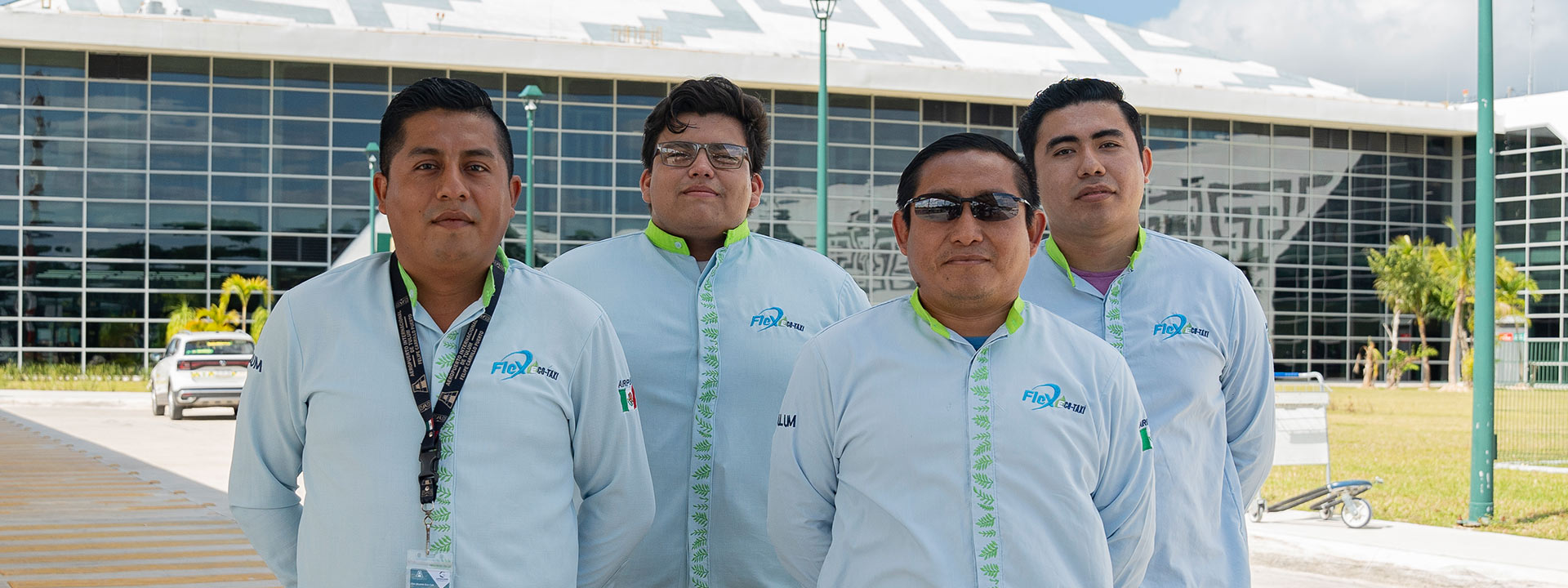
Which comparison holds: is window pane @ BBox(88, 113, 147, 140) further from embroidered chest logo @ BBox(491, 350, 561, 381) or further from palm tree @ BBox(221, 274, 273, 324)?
embroidered chest logo @ BBox(491, 350, 561, 381)

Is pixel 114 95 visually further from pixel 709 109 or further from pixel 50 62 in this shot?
pixel 709 109

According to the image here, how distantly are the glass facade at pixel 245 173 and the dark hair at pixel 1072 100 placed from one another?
110 feet

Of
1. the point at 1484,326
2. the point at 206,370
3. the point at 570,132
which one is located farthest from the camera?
the point at 570,132

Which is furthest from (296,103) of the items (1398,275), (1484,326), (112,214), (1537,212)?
(1537,212)

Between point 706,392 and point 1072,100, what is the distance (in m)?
1.27

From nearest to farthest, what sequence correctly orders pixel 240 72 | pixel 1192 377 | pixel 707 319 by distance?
pixel 1192 377, pixel 707 319, pixel 240 72

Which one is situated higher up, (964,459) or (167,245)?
(167,245)

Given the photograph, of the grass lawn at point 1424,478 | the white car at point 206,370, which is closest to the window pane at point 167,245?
the white car at point 206,370

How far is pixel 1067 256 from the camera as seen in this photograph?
3762mm

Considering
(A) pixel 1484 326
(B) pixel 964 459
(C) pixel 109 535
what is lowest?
(C) pixel 109 535

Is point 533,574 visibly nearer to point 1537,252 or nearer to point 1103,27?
point 1103,27

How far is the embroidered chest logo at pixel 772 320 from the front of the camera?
11.9ft

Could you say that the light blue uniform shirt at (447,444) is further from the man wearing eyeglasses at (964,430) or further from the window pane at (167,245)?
the window pane at (167,245)

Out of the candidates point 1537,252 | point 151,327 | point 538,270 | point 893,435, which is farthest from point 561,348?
point 1537,252
